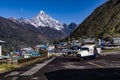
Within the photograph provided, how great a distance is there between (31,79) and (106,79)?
18.1ft

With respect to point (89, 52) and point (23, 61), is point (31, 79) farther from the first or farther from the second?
point (89, 52)

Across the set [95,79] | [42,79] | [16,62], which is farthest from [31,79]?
[16,62]

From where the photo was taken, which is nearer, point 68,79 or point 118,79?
point 118,79

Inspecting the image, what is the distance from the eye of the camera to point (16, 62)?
55656 mm

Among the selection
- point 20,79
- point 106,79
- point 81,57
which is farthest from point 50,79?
point 81,57

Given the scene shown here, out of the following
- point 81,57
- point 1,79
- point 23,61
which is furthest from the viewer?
point 81,57

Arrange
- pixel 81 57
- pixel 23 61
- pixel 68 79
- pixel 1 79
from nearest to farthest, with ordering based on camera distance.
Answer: pixel 68 79 → pixel 1 79 → pixel 23 61 → pixel 81 57

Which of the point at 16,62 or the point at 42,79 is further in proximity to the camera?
the point at 16,62

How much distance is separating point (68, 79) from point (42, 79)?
6.48 ft

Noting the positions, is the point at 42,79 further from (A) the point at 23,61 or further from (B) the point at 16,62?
(A) the point at 23,61

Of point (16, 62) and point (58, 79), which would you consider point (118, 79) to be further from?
point (16, 62)

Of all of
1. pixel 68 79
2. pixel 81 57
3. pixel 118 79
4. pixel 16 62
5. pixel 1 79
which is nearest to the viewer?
pixel 118 79

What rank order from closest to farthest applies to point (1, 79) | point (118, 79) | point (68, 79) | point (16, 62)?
point (118, 79) → point (68, 79) → point (1, 79) → point (16, 62)

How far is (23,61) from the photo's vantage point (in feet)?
201
